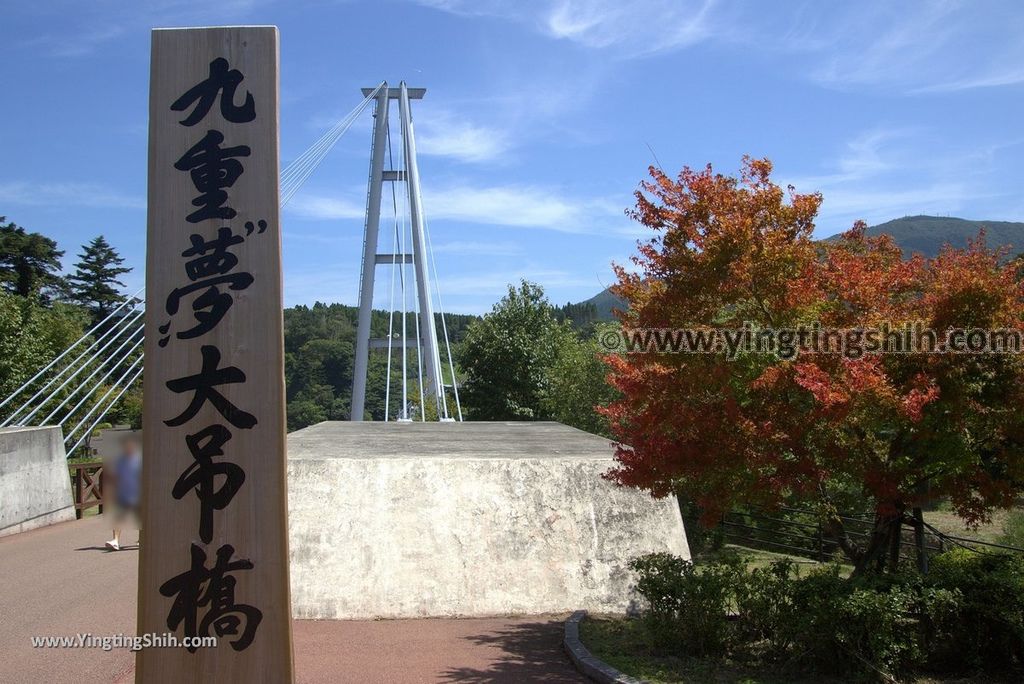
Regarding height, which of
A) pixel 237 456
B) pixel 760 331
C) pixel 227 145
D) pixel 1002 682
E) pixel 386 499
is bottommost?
pixel 1002 682

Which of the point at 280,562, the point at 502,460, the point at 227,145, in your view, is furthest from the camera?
the point at 502,460

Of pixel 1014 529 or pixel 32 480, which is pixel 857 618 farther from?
pixel 32 480

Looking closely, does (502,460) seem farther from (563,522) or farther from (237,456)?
(237,456)

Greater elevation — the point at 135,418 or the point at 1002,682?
the point at 135,418

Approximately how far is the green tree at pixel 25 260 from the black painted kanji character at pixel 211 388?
29.7 m

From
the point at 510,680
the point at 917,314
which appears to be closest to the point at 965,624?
the point at 917,314

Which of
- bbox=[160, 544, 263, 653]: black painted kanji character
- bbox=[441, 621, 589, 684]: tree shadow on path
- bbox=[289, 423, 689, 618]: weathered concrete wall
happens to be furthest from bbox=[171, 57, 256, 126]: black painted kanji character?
bbox=[289, 423, 689, 618]: weathered concrete wall

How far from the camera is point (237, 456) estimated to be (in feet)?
11.6

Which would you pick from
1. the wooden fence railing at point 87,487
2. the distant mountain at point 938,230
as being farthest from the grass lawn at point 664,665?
the distant mountain at point 938,230

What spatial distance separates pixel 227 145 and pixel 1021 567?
18.3 ft

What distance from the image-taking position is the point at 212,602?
11.3 feet

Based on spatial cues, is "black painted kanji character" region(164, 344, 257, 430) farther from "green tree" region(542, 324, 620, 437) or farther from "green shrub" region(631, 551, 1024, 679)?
"green tree" region(542, 324, 620, 437)

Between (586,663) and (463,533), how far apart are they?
2.14m

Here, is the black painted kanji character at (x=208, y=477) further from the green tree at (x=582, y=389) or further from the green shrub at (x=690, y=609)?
the green tree at (x=582, y=389)
